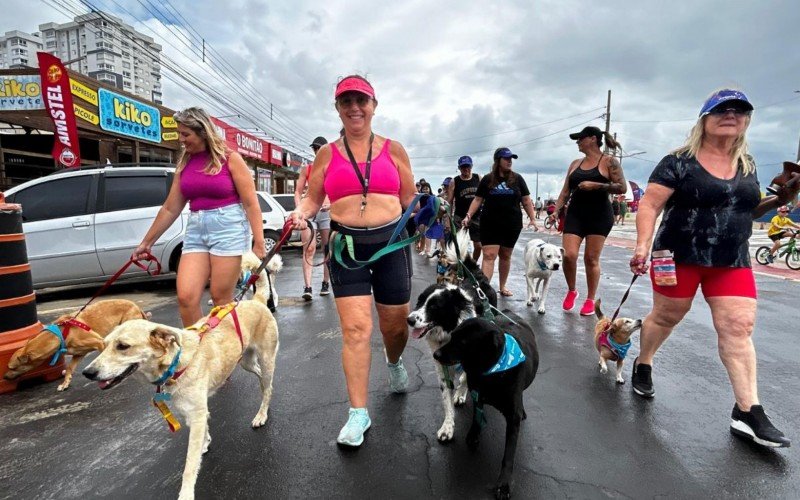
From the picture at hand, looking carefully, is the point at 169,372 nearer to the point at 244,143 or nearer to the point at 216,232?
the point at 216,232

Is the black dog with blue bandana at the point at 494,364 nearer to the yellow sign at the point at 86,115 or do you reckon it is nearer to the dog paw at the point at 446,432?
the dog paw at the point at 446,432

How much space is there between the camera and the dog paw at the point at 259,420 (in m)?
2.81

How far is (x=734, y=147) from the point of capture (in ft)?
9.09

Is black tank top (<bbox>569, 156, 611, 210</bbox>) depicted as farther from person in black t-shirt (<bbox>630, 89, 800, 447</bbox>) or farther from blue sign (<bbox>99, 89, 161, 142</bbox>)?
blue sign (<bbox>99, 89, 161, 142</bbox>)

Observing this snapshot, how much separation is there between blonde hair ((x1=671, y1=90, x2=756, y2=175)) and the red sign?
15750 mm

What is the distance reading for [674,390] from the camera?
10.9ft

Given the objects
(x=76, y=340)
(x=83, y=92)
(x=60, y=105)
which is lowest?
(x=76, y=340)

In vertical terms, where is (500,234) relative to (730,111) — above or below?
below

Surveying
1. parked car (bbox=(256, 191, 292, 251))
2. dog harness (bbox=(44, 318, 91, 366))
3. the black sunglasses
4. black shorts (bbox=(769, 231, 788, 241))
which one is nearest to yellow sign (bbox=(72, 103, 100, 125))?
parked car (bbox=(256, 191, 292, 251))

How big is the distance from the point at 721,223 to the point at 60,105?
41.3 feet

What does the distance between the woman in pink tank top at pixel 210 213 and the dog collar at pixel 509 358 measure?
191 cm

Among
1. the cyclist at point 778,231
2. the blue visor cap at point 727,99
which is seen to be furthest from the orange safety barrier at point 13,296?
the cyclist at point 778,231

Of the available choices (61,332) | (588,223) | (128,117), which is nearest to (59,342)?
(61,332)

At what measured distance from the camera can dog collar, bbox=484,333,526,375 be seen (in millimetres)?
2260
